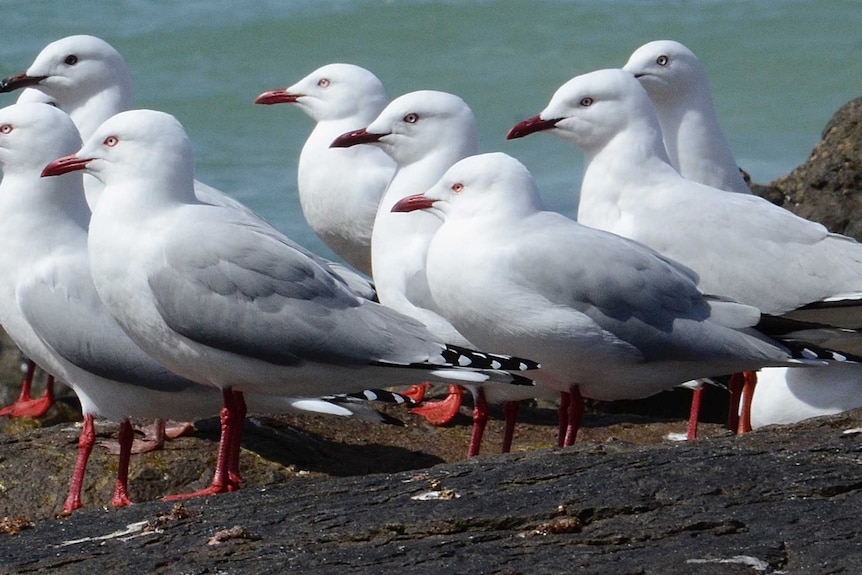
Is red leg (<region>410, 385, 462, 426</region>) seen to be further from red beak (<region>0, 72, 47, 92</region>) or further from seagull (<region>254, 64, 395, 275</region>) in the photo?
red beak (<region>0, 72, 47, 92</region>)

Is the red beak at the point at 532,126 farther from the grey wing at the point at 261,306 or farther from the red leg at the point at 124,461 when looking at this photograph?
the red leg at the point at 124,461

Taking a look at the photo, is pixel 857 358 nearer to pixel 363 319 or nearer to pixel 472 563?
pixel 363 319

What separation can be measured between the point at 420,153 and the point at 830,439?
350cm

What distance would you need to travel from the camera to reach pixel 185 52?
26.5 metres

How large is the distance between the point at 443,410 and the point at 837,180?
325 centimetres

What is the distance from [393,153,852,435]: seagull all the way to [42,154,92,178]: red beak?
5.08 feet

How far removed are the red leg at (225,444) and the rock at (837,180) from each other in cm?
476

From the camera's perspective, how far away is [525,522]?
189 inches

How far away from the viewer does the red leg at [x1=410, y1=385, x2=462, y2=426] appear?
8500mm

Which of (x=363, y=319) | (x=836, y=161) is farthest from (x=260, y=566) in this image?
(x=836, y=161)

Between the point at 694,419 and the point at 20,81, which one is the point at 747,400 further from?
the point at 20,81

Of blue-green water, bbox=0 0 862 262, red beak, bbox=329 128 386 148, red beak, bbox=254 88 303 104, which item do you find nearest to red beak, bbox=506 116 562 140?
red beak, bbox=329 128 386 148

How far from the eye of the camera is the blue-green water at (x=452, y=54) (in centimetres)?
2312

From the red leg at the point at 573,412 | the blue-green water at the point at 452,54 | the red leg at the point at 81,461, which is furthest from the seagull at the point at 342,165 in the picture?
the blue-green water at the point at 452,54
